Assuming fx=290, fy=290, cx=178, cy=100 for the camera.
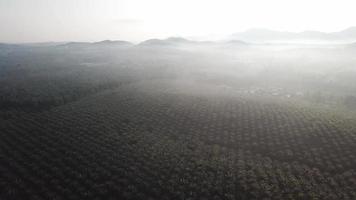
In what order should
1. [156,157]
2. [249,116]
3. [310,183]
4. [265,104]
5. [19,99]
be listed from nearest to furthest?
[310,183], [156,157], [249,116], [265,104], [19,99]

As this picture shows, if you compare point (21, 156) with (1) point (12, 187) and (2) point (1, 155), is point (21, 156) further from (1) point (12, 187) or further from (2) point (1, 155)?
(1) point (12, 187)

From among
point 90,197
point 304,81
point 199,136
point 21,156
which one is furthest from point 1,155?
point 304,81

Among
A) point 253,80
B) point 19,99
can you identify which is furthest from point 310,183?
point 253,80

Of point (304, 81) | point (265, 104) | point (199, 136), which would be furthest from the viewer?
point (304, 81)

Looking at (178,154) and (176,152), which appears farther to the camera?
(176,152)

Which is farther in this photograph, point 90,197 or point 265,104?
point 265,104

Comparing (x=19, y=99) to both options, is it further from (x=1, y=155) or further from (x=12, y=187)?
(x=12, y=187)
